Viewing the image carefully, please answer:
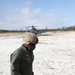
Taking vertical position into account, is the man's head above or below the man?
above

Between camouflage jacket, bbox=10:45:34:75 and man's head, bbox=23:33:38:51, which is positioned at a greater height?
man's head, bbox=23:33:38:51

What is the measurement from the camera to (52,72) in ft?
34.4

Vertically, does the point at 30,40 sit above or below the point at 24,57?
above

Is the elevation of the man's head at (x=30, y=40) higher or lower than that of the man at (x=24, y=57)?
higher

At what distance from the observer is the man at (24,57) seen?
144 inches

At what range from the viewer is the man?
366 cm

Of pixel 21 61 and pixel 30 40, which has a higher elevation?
pixel 30 40

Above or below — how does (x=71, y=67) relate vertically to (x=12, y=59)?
below

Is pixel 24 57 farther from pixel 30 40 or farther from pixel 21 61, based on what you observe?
pixel 30 40

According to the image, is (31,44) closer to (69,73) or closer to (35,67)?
(69,73)

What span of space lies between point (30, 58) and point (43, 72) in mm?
6703

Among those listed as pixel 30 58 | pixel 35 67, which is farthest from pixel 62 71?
pixel 30 58

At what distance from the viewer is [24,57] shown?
3.73m

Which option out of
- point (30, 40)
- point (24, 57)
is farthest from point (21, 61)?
point (30, 40)
